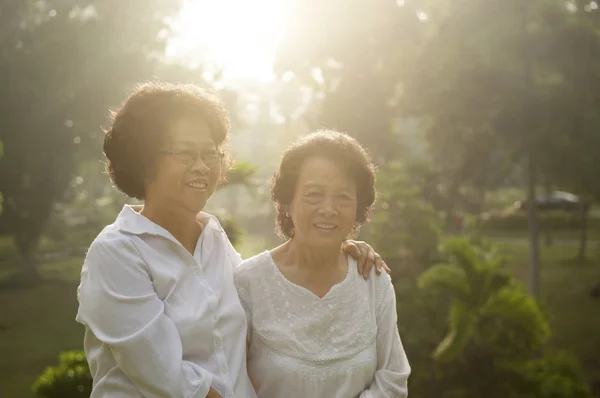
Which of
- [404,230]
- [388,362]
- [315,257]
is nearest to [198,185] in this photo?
[315,257]

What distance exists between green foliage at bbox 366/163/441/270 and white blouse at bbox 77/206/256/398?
792 centimetres

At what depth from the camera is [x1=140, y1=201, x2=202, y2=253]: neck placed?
2.28m

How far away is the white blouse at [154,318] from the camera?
2.00 metres

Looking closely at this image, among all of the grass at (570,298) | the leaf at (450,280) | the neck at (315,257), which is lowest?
the grass at (570,298)

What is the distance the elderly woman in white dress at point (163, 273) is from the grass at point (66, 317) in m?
7.18

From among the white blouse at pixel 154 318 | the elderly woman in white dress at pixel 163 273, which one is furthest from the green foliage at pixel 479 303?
the white blouse at pixel 154 318

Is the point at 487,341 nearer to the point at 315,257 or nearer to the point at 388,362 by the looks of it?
the point at 388,362

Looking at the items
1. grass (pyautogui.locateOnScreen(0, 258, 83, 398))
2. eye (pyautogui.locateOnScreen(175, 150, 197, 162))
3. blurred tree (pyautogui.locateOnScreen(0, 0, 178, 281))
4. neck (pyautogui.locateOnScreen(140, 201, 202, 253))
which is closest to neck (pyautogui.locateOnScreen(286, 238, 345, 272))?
neck (pyautogui.locateOnScreen(140, 201, 202, 253))

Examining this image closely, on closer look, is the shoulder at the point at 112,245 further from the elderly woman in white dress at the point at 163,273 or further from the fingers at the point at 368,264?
the fingers at the point at 368,264

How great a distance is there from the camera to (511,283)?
8.30 m

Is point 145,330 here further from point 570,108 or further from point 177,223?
point 570,108

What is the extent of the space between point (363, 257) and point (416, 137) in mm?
14672

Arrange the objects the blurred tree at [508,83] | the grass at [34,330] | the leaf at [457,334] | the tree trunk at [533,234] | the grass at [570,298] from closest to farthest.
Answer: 1. the leaf at [457,334]
2. the blurred tree at [508,83]
3. the grass at [34,330]
4. the grass at [570,298]
5. the tree trunk at [533,234]

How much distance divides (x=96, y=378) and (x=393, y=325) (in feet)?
3.71
